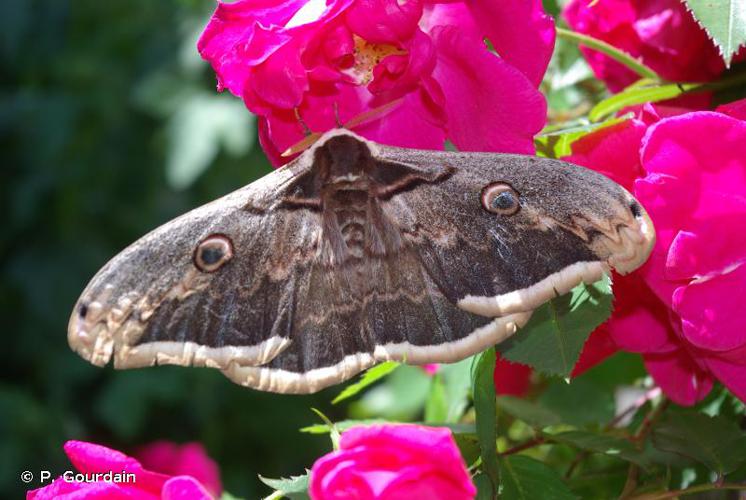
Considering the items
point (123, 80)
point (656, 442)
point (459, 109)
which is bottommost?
point (123, 80)

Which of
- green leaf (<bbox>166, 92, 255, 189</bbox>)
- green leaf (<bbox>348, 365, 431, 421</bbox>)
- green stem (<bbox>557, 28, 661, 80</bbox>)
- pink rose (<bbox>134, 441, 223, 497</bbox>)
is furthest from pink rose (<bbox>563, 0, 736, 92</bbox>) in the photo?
green leaf (<bbox>166, 92, 255, 189</bbox>)

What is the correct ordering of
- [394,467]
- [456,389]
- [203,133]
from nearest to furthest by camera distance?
[394,467] < [456,389] < [203,133]

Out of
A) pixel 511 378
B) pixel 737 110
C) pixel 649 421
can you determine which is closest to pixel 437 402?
pixel 511 378

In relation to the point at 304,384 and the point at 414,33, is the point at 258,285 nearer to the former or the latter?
the point at 304,384

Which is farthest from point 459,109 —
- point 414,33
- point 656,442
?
point 656,442

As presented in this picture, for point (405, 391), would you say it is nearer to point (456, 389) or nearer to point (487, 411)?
point (456, 389)

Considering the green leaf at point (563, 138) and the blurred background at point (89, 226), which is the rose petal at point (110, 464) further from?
the blurred background at point (89, 226)

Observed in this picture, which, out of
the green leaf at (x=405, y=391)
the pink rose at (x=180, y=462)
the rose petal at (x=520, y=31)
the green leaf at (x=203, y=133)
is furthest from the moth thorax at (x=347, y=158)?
the green leaf at (x=203, y=133)
